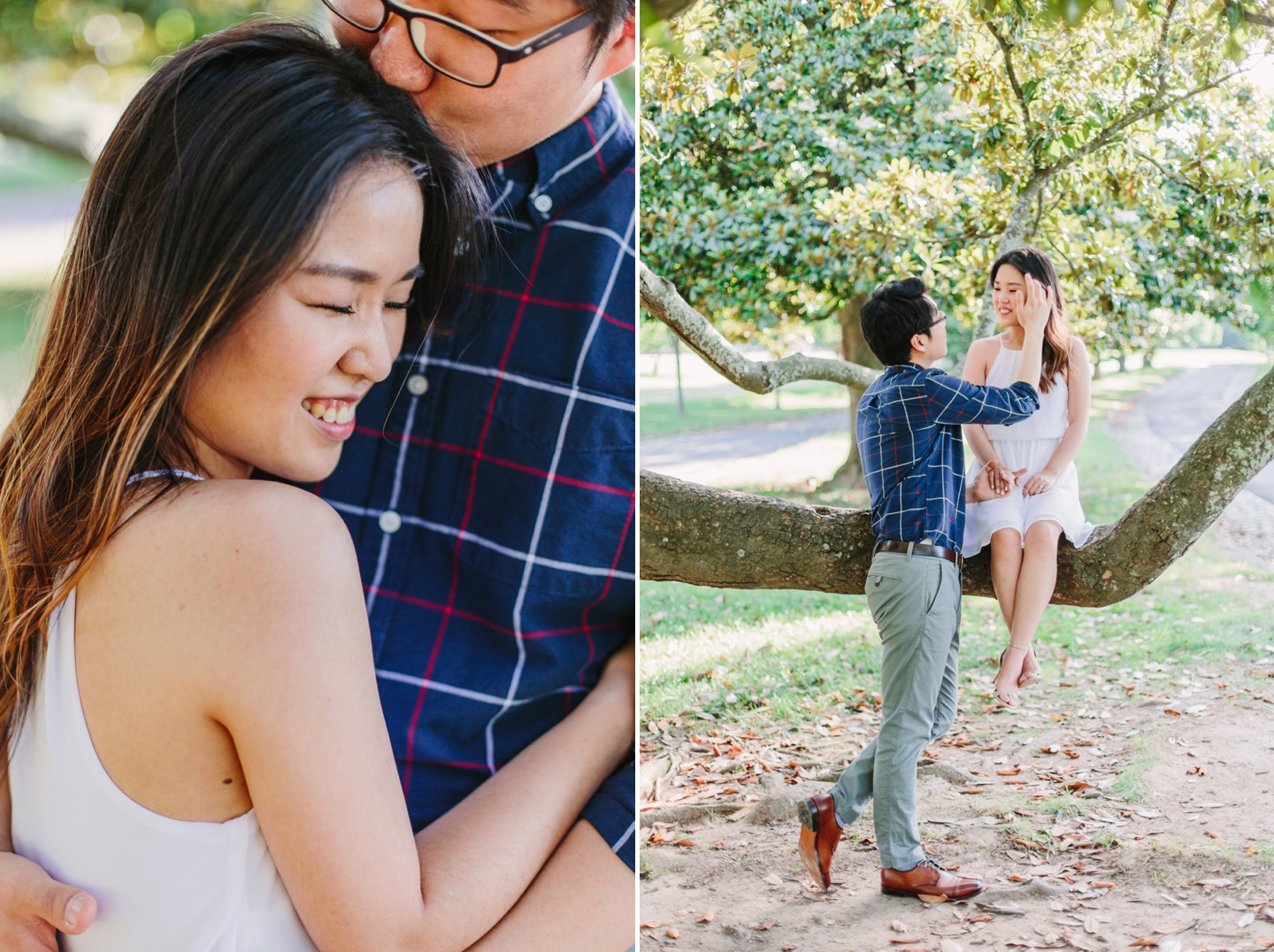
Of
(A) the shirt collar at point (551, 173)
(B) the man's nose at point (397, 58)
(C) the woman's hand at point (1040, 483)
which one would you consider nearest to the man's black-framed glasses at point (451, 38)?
(B) the man's nose at point (397, 58)

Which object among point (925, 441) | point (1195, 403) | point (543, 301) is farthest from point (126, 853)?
point (1195, 403)

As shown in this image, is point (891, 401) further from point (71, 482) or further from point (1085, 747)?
point (71, 482)

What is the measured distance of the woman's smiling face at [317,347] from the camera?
1080mm

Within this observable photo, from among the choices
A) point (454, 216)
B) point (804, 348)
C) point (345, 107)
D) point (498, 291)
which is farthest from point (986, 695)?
point (345, 107)

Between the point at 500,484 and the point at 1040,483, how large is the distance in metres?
1.01

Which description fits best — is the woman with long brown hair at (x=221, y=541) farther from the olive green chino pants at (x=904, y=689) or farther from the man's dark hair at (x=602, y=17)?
the olive green chino pants at (x=904, y=689)

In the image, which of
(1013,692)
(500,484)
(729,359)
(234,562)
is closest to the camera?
(234,562)

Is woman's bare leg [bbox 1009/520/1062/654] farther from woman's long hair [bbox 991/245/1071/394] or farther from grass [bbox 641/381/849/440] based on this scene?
grass [bbox 641/381/849/440]

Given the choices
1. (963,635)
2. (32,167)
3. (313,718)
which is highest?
(32,167)

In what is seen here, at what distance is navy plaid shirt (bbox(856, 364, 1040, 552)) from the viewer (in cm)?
174

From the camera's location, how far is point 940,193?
71.1 inches

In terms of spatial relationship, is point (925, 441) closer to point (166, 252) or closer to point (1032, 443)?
point (1032, 443)

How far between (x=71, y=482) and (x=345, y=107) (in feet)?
1.80

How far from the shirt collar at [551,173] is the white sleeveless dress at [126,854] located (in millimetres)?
749
